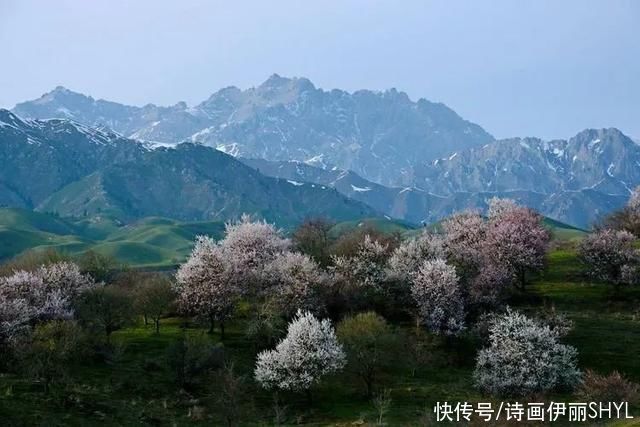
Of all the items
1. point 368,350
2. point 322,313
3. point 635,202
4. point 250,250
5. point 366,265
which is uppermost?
point 635,202

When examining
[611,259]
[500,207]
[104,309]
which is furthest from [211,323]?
[500,207]

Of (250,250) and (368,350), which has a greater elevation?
(250,250)

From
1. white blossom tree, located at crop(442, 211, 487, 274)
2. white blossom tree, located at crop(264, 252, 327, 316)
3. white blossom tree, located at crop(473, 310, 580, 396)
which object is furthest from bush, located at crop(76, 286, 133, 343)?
white blossom tree, located at crop(442, 211, 487, 274)

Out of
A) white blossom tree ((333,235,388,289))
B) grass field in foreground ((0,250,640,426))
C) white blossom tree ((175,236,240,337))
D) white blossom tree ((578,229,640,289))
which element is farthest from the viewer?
white blossom tree ((578,229,640,289))

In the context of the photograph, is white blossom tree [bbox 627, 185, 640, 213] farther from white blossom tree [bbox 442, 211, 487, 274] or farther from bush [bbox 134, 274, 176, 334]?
bush [bbox 134, 274, 176, 334]

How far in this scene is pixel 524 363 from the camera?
203 feet

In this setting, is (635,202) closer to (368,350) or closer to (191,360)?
(368,350)

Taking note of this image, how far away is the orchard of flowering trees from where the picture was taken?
199 feet

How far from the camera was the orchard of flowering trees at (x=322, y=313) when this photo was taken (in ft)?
199

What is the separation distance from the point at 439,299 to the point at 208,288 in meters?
31.0

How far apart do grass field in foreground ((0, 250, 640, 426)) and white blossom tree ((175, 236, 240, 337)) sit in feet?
11.6

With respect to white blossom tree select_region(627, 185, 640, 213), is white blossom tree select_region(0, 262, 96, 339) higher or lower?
lower

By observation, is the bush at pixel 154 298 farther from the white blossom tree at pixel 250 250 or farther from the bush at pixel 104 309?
the white blossom tree at pixel 250 250

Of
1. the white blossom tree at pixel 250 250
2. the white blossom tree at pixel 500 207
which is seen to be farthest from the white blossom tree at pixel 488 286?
the white blossom tree at pixel 250 250
